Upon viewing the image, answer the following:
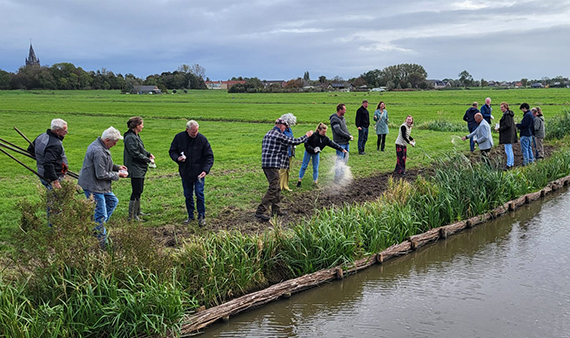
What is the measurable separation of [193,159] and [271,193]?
6.64 ft

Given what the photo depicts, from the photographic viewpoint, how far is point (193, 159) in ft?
36.6

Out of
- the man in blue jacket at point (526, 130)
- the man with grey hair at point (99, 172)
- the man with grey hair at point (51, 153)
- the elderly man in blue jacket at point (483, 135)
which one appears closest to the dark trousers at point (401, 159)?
the elderly man in blue jacket at point (483, 135)

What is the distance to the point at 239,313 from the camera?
8.15 m

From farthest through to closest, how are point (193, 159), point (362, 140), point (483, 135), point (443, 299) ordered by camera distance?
1. point (362, 140)
2. point (483, 135)
3. point (193, 159)
4. point (443, 299)

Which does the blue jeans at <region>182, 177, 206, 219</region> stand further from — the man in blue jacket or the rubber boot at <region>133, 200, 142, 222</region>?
the man in blue jacket

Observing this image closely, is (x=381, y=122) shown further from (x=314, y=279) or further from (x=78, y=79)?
(x=78, y=79)

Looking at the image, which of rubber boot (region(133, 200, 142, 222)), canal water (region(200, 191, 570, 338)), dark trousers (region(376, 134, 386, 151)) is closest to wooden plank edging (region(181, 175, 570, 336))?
canal water (region(200, 191, 570, 338))

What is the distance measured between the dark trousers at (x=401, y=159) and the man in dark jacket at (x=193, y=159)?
7.69m

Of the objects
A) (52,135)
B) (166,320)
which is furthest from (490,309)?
(52,135)

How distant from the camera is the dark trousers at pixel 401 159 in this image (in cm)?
1683

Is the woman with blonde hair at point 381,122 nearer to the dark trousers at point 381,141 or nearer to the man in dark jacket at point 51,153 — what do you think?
the dark trousers at point 381,141

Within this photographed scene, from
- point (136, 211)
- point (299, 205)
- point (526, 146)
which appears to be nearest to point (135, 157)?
point (136, 211)

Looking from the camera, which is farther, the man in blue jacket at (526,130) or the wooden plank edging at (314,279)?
the man in blue jacket at (526,130)

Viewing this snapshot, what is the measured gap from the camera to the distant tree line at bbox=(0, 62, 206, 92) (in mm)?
138250
